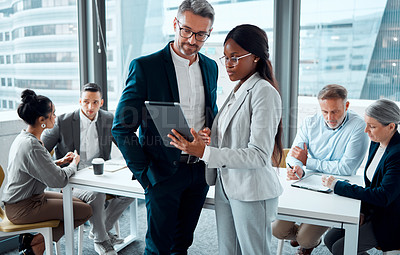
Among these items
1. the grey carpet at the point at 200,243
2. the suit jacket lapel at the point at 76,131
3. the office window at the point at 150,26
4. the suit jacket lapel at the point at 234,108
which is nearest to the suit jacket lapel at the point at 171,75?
the suit jacket lapel at the point at 234,108

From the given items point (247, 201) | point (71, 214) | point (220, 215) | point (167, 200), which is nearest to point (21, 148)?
point (71, 214)

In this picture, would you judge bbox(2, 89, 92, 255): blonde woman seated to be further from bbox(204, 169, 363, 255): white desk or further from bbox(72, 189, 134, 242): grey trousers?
bbox(204, 169, 363, 255): white desk

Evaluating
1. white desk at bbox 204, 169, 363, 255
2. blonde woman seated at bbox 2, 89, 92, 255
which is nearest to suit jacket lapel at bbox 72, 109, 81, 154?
blonde woman seated at bbox 2, 89, 92, 255

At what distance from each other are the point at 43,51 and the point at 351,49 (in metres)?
2.98

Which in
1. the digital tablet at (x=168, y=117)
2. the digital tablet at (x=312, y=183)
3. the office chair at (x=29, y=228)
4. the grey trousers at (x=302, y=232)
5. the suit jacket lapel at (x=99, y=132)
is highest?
the digital tablet at (x=168, y=117)

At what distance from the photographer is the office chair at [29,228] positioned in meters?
2.23

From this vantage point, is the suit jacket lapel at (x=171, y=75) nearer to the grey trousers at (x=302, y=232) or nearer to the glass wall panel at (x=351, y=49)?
the grey trousers at (x=302, y=232)

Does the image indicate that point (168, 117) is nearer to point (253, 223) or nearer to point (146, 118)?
point (146, 118)

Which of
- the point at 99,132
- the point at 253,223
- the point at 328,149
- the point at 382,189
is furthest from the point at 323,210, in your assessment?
the point at 99,132

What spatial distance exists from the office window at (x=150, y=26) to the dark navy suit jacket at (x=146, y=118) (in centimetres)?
190

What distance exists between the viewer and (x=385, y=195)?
74.7 inches

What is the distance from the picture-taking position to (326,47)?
153 inches

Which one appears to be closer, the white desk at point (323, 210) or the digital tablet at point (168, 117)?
the digital tablet at point (168, 117)

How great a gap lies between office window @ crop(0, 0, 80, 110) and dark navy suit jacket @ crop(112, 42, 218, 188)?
1536mm
